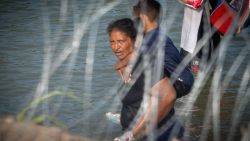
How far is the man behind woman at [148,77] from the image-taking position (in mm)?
4039

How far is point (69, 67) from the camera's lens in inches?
297

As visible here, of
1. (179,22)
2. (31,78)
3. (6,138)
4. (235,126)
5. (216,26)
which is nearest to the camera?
(6,138)

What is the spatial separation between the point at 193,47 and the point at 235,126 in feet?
3.61

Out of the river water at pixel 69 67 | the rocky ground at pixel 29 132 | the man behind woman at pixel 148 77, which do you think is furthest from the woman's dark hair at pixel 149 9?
the rocky ground at pixel 29 132

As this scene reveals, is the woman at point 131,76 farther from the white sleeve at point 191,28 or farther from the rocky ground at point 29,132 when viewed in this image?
the white sleeve at point 191,28

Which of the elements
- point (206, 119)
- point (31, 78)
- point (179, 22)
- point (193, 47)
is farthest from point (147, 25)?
point (179, 22)

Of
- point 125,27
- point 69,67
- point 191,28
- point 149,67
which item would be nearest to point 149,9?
point 125,27

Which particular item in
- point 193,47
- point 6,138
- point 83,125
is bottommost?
point 83,125

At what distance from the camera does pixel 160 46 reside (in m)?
4.16

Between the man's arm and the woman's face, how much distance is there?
0.30 m

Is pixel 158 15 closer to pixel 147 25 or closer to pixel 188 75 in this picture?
pixel 147 25

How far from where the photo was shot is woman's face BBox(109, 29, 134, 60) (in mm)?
4254

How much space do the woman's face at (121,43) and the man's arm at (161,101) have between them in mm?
302

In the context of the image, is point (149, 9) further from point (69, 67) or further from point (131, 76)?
point (69, 67)
